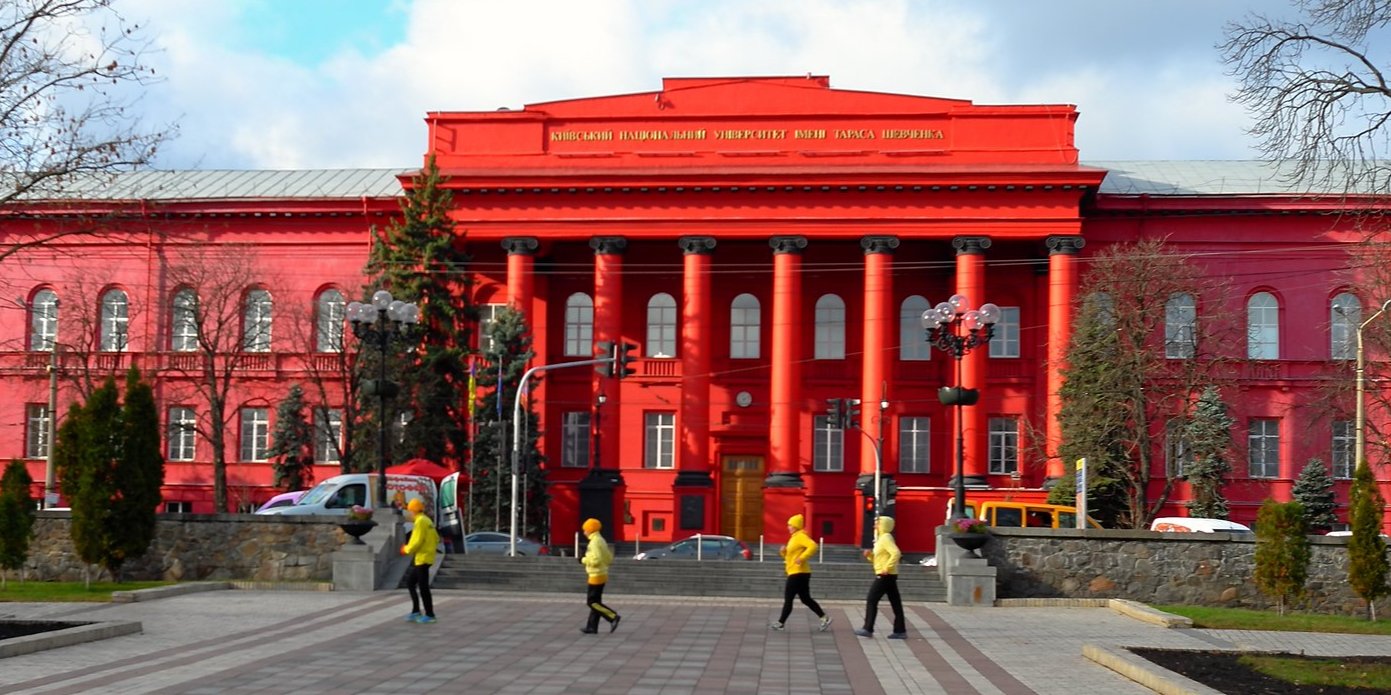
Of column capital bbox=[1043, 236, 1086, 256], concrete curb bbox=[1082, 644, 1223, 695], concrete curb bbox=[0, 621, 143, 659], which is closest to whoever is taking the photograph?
concrete curb bbox=[1082, 644, 1223, 695]

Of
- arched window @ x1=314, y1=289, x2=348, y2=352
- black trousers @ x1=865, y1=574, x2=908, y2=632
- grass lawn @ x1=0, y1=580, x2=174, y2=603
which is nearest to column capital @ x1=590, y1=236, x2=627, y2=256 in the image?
arched window @ x1=314, y1=289, x2=348, y2=352

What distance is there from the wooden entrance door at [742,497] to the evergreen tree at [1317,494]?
1831cm

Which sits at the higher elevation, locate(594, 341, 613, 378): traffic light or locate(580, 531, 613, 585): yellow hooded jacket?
locate(594, 341, 613, 378): traffic light

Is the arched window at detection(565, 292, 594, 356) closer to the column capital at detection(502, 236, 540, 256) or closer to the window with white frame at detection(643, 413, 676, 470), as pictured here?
the window with white frame at detection(643, 413, 676, 470)

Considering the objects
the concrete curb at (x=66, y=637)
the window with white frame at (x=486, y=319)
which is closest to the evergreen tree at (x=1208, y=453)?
the window with white frame at (x=486, y=319)

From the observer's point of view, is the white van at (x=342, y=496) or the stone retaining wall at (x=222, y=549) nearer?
the stone retaining wall at (x=222, y=549)

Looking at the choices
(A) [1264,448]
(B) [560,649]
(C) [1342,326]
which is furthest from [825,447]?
(B) [560,649]

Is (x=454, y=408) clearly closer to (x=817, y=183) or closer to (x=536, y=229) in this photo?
(x=536, y=229)

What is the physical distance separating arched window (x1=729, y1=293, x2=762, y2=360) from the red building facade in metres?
0.08

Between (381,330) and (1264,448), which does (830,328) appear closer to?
(1264,448)

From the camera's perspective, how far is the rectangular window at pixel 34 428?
55969mm

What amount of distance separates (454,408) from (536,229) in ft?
23.4

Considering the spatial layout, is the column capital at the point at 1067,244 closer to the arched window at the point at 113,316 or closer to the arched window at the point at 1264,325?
the arched window at the point at 1264,325

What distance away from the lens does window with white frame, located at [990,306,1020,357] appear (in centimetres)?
5391
